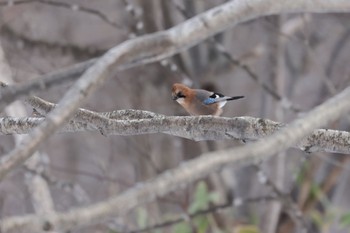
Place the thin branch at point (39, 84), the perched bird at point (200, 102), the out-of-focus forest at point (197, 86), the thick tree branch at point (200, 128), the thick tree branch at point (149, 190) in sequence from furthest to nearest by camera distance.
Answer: the out-of-focus forest at point (197, 86) → the perched bird at point (200, 102) → the thick tree branch at point (200, 128) → the thin branch at point (39, 84) → the thick tree branch at point (149, 190)

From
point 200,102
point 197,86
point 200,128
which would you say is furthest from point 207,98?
point 197,86

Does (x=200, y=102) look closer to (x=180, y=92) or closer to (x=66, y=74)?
(x=180, y=92)

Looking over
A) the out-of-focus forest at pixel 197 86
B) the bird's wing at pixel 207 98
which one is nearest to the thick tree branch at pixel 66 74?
the bird's wing at pixel 207 98

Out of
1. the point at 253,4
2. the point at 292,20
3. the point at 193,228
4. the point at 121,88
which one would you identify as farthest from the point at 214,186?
the point at 253,4

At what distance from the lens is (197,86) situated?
14.0 ft

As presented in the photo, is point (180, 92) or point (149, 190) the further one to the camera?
point (180, 92)

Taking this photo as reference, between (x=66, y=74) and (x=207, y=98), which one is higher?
(x=207, y=98)

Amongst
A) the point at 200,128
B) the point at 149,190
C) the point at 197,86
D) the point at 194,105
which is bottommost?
the point at 149,190

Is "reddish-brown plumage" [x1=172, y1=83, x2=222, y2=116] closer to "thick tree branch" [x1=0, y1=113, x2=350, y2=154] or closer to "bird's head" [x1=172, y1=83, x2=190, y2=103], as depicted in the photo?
"bird's head" [x1=172, y1=83, x2=190, y2=103]

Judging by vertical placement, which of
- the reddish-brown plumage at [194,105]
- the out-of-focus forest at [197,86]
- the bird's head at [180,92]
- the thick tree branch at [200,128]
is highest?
the out-of-focus forest at [197,86]

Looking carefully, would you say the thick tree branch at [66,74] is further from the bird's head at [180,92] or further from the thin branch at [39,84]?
the bird's head at [180,92]

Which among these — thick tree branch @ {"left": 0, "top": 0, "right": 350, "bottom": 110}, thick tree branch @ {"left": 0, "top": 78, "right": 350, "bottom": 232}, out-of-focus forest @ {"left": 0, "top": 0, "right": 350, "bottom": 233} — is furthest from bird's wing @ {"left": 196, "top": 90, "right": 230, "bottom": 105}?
thick tree branch @ {"left": 0, "top": 78, "right": 350, "bottom": 232}

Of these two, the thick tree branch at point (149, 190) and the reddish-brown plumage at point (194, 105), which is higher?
the reddish-brown plumage at point (194, 105)

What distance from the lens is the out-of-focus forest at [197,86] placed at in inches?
172
